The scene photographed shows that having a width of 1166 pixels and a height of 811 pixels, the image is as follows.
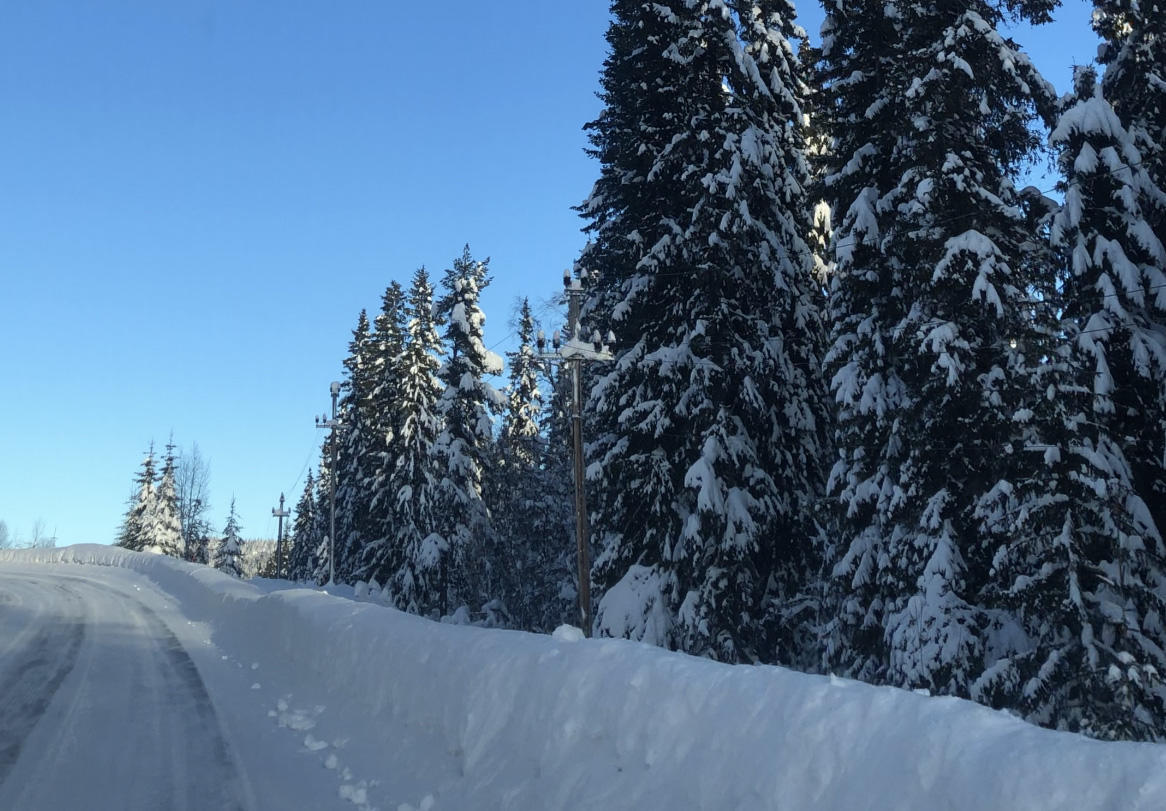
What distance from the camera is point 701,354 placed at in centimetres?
1769

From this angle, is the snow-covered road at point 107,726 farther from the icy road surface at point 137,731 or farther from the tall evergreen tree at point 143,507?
the tall evergreen tree at point 143,507

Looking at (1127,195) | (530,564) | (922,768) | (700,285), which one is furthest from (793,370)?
(530,564)

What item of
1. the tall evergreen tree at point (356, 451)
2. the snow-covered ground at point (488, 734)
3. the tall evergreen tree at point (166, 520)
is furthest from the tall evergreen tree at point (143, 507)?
the snow-covered ground at point (488, 734)

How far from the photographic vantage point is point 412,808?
7.08m

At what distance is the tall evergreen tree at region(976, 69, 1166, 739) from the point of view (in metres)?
11.3

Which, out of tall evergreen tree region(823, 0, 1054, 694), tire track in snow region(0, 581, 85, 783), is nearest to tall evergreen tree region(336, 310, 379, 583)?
tire track in snow region(0, 581, 85, 783)

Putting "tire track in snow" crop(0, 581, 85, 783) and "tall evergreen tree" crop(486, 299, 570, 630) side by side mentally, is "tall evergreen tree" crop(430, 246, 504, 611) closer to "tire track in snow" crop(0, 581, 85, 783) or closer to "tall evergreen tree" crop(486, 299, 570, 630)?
"tall evergreen tree" crop(486, 299, 570, 630)

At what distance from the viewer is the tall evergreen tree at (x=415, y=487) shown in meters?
33.8

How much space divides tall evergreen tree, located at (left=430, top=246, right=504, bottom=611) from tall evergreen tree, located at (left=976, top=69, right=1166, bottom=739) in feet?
77.0

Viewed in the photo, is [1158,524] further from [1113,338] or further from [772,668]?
[772,668]

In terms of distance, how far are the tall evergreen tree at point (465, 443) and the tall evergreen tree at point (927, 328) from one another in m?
20.4

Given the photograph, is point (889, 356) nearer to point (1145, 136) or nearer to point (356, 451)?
point (1145, 136)

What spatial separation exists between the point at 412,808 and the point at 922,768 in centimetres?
475

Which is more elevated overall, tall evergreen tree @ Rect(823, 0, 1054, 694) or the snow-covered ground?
tall evergreen tree @ Rect(823, 0, 1054, 694)
